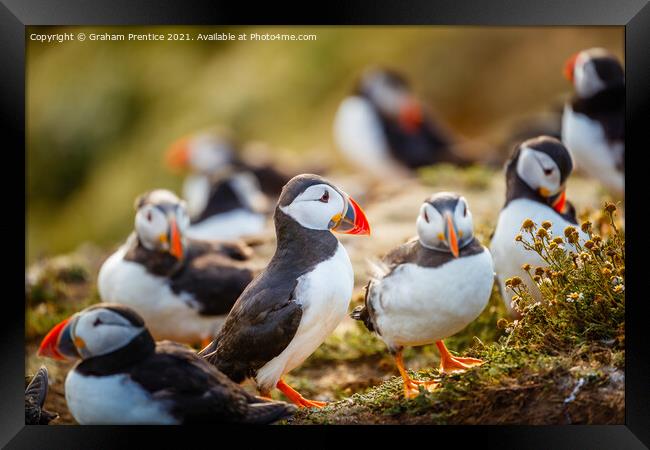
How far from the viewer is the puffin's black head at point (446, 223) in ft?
12.1

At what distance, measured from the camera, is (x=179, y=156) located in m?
9.80

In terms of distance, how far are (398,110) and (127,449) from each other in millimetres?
5881

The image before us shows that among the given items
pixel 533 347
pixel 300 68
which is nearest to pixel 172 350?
pixel 533 347

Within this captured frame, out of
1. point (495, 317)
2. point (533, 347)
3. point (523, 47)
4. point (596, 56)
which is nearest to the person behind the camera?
point (533, 347)

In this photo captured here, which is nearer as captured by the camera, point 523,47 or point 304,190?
point 304,190

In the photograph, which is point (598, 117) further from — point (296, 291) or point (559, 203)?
point (296, 291)

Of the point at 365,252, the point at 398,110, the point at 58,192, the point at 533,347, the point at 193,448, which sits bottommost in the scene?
the point at 193,448

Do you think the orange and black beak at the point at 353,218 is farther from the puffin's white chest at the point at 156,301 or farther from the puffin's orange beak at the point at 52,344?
the puffin's white chest at the point at 156,301

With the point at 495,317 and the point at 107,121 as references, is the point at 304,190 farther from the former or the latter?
the point at 107,121

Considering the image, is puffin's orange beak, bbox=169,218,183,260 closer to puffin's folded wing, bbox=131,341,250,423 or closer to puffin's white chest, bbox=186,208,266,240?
puffin's folded wing, bbox=131,341,250,423

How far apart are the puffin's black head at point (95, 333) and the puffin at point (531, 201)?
184 cm

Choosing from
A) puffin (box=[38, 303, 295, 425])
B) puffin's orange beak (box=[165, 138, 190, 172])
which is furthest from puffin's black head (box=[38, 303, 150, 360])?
puffin's orange beak (box=[165, 138, 190, 172])

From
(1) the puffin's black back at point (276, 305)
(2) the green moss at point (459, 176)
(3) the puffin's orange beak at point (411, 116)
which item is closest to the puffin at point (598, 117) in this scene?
(2) the green moss at point (459, 176)

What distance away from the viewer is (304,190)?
3.88m
